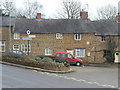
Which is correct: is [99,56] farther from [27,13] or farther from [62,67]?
[27,13]

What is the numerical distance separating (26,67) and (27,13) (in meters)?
49.3

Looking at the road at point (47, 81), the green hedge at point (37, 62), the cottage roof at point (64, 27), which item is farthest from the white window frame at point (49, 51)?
the road at point (47, 81)

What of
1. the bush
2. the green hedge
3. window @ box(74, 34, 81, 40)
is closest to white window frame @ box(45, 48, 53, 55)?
window @ box(74, 34, 81, 40)

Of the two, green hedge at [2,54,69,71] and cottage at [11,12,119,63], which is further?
cottage at [11,12,119,63]

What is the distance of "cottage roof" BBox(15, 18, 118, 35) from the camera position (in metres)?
36.5

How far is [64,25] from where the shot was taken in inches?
1490

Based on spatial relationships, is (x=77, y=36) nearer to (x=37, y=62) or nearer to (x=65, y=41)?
(x=65, y=41)

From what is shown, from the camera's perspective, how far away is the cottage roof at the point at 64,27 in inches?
1438

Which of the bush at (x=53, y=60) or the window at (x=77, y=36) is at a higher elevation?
the window at (x=77, y=36)

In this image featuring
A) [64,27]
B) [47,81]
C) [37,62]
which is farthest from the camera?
[64,27]

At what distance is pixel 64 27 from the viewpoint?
37375 mm

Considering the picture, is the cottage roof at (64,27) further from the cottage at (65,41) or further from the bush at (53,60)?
the bush at (53,60)

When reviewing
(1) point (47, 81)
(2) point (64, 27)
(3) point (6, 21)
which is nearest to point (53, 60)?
(1) point (47, 81)

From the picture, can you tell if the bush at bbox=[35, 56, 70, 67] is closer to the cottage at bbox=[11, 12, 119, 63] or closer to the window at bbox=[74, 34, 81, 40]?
the cottage at bbox=[11, 12, 119, 63]
